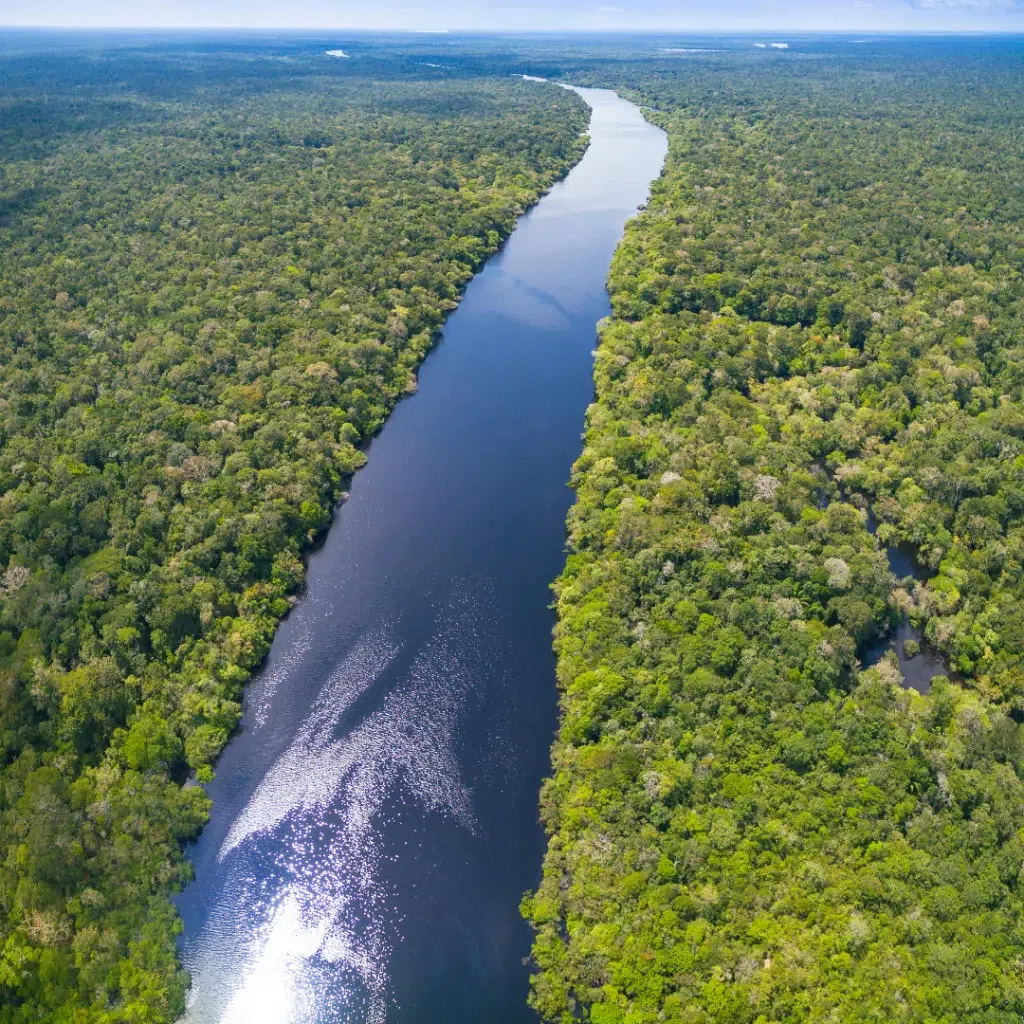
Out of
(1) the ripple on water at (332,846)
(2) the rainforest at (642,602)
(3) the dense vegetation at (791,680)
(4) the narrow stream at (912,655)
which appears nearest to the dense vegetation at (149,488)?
(2) the rainforest at (642,602)

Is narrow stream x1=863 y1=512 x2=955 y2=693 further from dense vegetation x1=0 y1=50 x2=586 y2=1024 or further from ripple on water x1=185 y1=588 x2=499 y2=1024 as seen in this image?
dense vegetation x1=0 y1=50 x2=586 y2=1024

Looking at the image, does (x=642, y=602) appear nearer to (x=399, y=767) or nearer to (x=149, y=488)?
(x=399, y=767)

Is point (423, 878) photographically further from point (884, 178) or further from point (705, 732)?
point (884, 178)

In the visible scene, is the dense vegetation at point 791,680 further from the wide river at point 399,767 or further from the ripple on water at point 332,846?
the ripple on water at point 332,846

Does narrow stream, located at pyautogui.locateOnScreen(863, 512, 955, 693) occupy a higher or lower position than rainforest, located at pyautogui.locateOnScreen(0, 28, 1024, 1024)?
lower

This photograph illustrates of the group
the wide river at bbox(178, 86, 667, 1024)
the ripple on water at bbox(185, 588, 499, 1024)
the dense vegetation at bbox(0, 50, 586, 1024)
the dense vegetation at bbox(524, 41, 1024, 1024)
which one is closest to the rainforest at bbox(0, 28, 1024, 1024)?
the dense vegetation at bbox(524, 41, 1024, 1024)

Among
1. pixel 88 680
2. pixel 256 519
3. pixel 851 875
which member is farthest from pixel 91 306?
pixel 851 875
